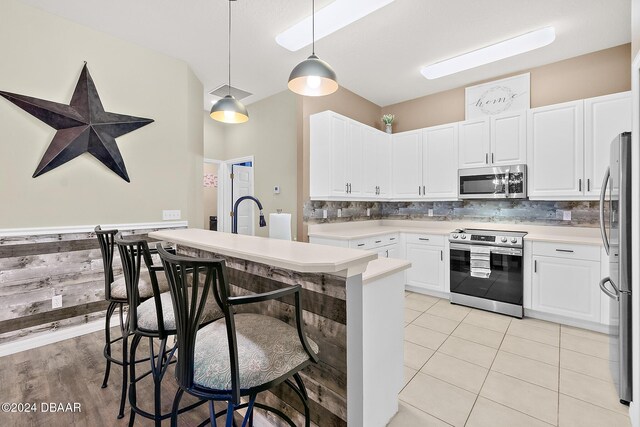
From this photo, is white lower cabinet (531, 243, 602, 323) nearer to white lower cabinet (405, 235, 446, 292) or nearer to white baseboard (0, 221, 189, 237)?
white lower cabinet (405, 235, 446, 292)

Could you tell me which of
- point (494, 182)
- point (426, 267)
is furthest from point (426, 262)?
point (494, 182)

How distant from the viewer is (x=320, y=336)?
1444mm

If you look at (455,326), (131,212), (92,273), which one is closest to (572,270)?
(455,326)

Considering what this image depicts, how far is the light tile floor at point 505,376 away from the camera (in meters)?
1.80

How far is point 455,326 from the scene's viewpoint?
3.11 meters

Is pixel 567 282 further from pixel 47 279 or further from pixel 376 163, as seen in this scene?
pixel 47 279

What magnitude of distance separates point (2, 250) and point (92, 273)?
0.69 metres

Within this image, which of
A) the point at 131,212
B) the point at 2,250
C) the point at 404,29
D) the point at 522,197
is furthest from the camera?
the point at 522,197

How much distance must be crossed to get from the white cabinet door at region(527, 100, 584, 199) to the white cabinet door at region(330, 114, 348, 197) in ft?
7.33

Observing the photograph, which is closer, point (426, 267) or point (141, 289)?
point (141, 289)

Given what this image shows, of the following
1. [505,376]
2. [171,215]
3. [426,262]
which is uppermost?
[171,215]

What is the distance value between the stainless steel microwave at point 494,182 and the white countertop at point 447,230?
501 mm

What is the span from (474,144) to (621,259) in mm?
2438

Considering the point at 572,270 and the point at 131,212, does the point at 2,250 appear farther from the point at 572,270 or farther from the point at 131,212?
the point at 572,270
